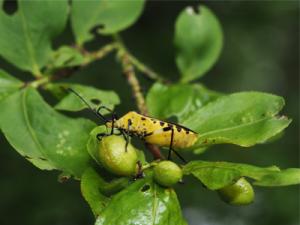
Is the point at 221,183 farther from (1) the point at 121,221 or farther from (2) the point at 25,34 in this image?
(2) the point at 25,34

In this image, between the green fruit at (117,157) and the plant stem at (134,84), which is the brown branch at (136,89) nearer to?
the plant stem at (134,84)

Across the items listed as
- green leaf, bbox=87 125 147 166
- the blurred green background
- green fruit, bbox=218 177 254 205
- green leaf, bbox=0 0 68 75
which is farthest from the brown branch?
the blurred green background

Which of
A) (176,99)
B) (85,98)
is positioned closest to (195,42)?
(176,99)

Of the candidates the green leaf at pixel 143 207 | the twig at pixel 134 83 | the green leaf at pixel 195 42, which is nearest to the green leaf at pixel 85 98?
the twig at pixel 134 83

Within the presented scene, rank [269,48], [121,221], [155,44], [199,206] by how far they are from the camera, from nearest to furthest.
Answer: [121,221]
[199,206]
[155,44]
[269,48]

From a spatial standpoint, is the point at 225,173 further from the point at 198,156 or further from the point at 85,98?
the point at 198,156

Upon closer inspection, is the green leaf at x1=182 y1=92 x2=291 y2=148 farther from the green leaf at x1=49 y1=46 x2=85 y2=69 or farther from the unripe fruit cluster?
the green leaf at x1=49 y1=46 x2=85 y2=69

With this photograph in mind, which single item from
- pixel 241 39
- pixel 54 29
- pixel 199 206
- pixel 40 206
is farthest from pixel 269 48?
pixel 54 29
